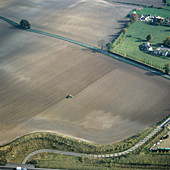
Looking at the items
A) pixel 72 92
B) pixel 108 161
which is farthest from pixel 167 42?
pixel 108 161

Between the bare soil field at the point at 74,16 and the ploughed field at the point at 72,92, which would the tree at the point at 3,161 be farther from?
the bare soil field at the point at 74,16

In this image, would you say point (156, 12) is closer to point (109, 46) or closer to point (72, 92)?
point (109, 46)

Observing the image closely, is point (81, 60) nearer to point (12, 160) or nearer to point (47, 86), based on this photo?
point (47, 86)

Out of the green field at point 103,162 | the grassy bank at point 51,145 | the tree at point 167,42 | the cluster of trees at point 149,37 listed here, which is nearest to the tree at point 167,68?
the tree at point 167,42

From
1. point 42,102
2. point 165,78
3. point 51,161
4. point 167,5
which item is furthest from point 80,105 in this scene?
point 167,5

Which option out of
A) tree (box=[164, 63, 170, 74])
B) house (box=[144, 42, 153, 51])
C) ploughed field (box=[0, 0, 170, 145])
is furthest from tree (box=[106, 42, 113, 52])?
tree (box=[164, 63, 170, 74])

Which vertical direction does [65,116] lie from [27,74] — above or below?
below

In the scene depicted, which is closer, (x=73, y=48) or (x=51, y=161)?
(x=51, y=161)
